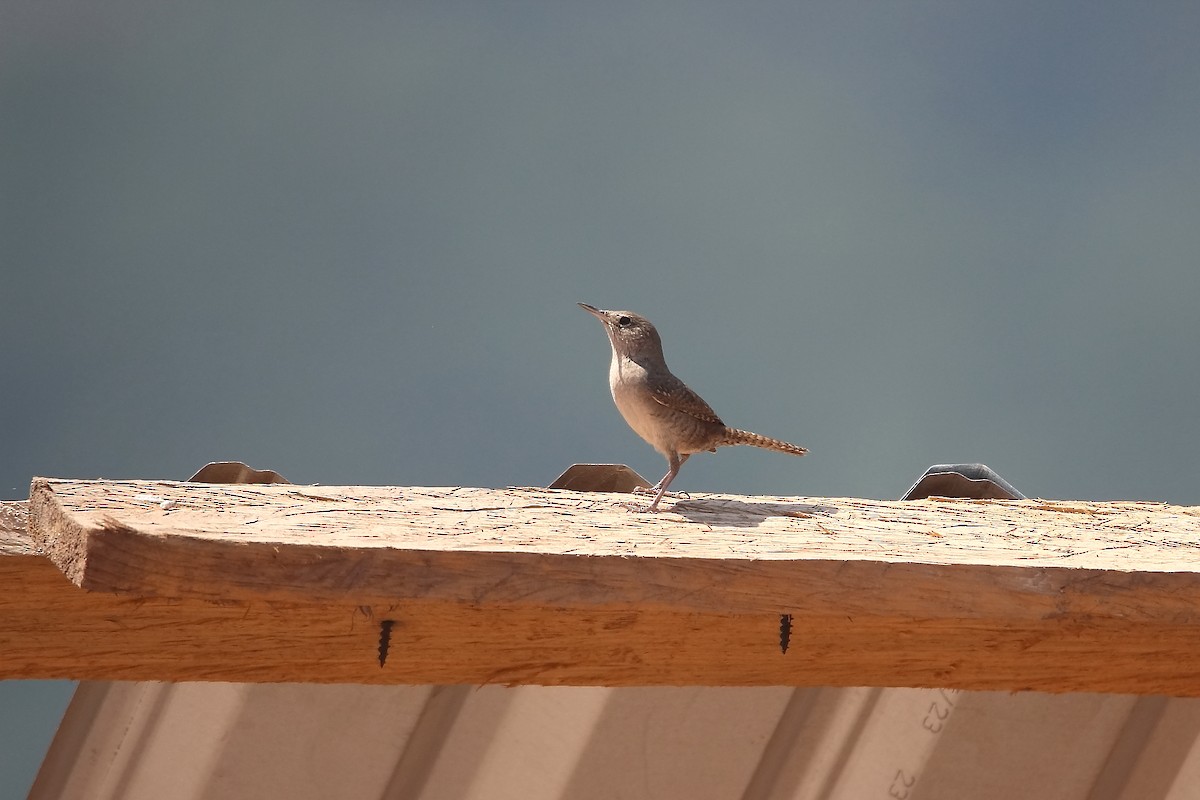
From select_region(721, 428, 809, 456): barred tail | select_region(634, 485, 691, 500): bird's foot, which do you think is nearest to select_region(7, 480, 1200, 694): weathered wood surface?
select_region(634, 485, 691, 500): bird's foot

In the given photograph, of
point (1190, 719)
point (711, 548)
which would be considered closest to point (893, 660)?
point (711, 548)

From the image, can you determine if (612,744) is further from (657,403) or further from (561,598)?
(561,598)

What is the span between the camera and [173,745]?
2375 millimetres

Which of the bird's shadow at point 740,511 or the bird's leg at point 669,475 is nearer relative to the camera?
the bird's shadow at point 740,511

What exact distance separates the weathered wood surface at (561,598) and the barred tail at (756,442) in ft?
3.91

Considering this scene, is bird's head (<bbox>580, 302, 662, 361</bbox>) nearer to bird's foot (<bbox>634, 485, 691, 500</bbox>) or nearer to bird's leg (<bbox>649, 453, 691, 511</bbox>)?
bird's leg (<bbox>649, 453, 691, 511</bbox>)

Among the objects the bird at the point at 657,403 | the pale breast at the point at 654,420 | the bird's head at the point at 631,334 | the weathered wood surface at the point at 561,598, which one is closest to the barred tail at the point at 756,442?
the bird at the point at 657,403

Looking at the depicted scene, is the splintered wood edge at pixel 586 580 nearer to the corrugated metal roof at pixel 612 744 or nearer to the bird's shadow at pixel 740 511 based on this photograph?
the bird's shadow at pixel 740 511

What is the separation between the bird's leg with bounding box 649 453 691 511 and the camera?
2.30m

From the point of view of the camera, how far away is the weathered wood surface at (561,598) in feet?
4.13

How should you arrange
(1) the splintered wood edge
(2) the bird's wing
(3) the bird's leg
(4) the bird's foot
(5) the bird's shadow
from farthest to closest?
(2) the bird's wing → (4) the bird's foot → (3) the bird's leg → (5) the bird's shadow → (1) the splintered wood edge

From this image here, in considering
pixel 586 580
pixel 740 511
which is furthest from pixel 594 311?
pixel 586 580

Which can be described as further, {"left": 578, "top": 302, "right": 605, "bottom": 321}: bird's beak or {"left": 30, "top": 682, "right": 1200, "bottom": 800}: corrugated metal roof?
{"left": 578, "top": 302, "right": 605, "bottom": 321}: bird's beak

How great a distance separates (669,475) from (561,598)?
4.40 feet
